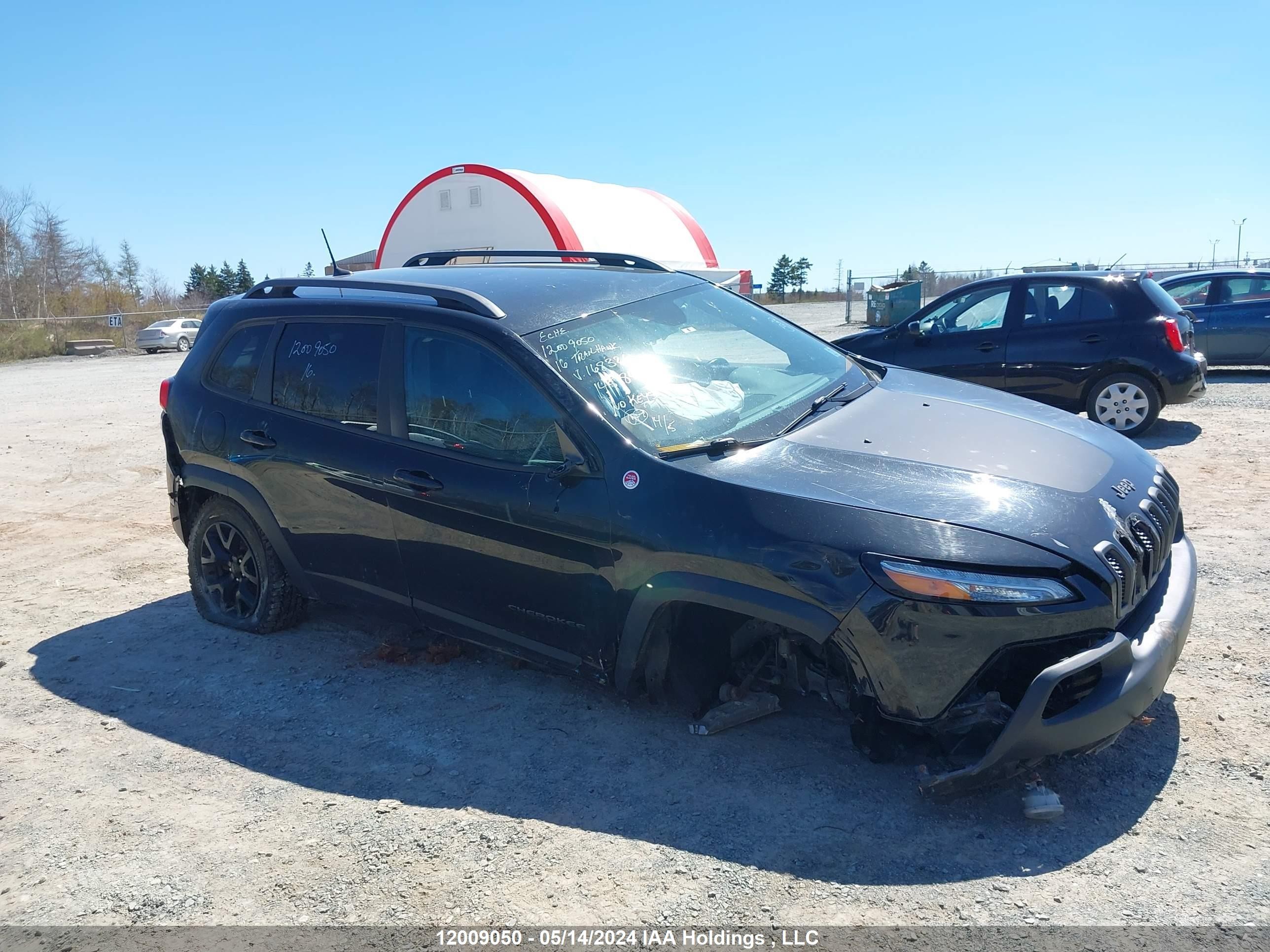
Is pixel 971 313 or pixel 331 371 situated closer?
pixel 331 371

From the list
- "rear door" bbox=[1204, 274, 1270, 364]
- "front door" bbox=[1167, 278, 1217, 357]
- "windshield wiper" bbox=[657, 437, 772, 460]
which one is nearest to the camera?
"windshield wiper" bbox=[657, 437, 772, 460]

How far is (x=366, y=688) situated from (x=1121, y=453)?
11.2ft

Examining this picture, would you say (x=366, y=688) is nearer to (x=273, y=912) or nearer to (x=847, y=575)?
(x=273, y=912)

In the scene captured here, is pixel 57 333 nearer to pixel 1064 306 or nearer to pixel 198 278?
pixel 1064 306

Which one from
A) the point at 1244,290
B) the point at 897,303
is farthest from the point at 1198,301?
the point at 897,303

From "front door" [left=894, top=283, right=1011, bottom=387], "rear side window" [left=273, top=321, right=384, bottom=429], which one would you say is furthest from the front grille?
"front door" [left=894, top=283, right=1011, bottom=387]

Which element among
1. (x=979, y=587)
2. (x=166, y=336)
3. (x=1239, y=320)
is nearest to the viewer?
(x=979, y=587)

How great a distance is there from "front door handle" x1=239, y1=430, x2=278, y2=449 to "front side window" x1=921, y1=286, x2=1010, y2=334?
7.21 metres

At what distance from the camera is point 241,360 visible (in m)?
4.95

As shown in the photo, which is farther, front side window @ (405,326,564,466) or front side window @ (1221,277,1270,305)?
front side window @ (1221,277,1270,305)

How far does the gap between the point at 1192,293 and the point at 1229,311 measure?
1.80 feet

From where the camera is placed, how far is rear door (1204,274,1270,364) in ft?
41.8

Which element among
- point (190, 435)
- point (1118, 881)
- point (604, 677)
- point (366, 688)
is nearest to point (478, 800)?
point (604, 677)

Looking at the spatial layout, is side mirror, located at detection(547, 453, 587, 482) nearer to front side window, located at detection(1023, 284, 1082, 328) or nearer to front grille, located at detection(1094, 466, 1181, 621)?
front grille, located at detection(1094, 466, 1181, 621)
